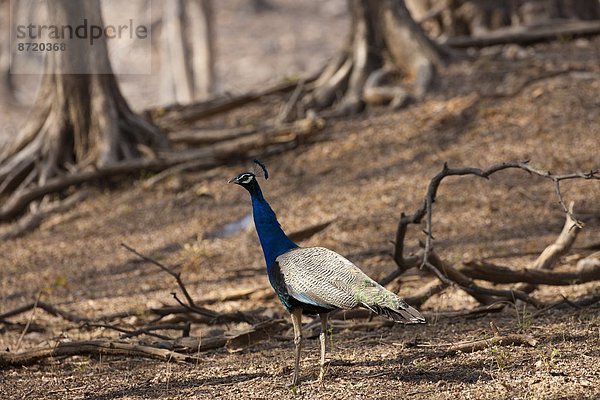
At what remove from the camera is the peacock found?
180 inches

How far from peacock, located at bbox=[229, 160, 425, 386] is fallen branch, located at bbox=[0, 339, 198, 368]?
1169 mm

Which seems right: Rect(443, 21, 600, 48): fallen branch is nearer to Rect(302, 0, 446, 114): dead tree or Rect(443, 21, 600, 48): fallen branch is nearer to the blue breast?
Rect(302, 0, 446, 114): dead tree

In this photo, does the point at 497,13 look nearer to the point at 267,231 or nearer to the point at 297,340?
the point at 267,231

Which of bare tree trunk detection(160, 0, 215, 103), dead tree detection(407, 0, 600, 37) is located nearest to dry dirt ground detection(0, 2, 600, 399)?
dead tree detection(407, 0, 600, 37)

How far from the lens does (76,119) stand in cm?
1145

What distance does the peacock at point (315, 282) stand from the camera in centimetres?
458


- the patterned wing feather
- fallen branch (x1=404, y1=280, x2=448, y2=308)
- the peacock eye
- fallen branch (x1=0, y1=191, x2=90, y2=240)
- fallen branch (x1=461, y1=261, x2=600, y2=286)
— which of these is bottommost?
fallen branch (x1=0, y1=191, x2=90, y2=240)

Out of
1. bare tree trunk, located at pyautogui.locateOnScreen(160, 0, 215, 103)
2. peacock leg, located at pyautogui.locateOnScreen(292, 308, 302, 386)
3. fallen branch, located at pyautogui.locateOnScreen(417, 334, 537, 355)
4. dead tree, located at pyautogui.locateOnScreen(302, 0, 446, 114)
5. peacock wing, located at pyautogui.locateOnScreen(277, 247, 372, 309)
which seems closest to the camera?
peacock wing, located at pyautogui.locateOnScreen(277, 247, 372, 309)

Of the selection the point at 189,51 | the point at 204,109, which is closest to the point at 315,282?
the point at 204,109

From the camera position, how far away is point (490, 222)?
9312 mm

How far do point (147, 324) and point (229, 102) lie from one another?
679 cm

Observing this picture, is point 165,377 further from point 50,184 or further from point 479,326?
point 50,184

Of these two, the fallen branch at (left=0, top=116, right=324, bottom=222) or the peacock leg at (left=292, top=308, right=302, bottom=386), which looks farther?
the fallen branch at (left=0, top=116, right=324, bottom=222)

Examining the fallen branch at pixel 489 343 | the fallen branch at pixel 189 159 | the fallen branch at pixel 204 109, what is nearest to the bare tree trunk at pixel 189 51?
the fallen branch at pixel 204 109
